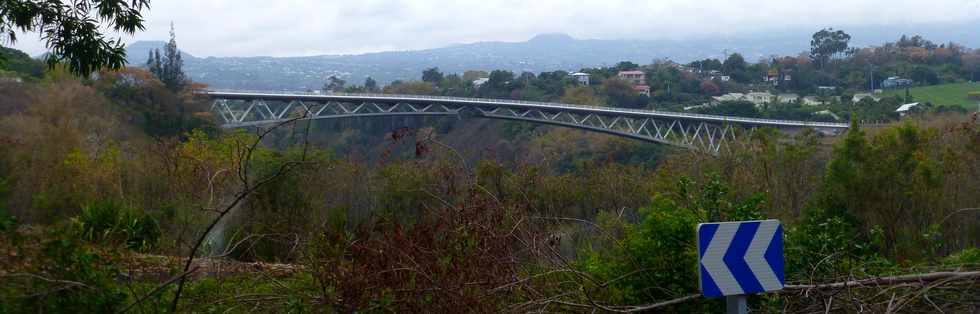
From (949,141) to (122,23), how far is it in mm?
14939

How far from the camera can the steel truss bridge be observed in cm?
3030

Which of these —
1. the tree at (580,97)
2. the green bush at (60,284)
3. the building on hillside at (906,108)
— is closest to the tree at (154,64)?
the tree at (580,97)

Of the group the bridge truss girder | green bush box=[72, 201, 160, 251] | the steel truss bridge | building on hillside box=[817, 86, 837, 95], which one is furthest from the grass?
green bush box=[72, 201, 160, 251]

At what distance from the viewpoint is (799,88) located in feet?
161

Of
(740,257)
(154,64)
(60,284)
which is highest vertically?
(154,64)

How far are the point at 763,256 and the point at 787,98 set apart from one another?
4291 cm

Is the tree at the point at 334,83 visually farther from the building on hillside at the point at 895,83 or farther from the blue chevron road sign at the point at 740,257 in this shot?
the blue chevron road sign at the point at 740,257

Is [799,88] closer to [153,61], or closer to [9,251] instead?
[153,61]

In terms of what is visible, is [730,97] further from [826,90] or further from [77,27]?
[77,27]

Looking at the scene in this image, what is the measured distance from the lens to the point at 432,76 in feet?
166

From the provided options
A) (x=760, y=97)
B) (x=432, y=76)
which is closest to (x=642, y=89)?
(x=760, y=97)

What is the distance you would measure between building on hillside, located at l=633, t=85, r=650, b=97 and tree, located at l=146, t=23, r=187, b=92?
67.5ft

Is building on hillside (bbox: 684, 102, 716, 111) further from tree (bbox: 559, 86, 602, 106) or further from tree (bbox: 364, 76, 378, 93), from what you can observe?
tree (bbox: 364, 76, 378, 93)

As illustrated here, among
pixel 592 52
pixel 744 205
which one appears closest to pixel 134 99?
pixel 744 205
